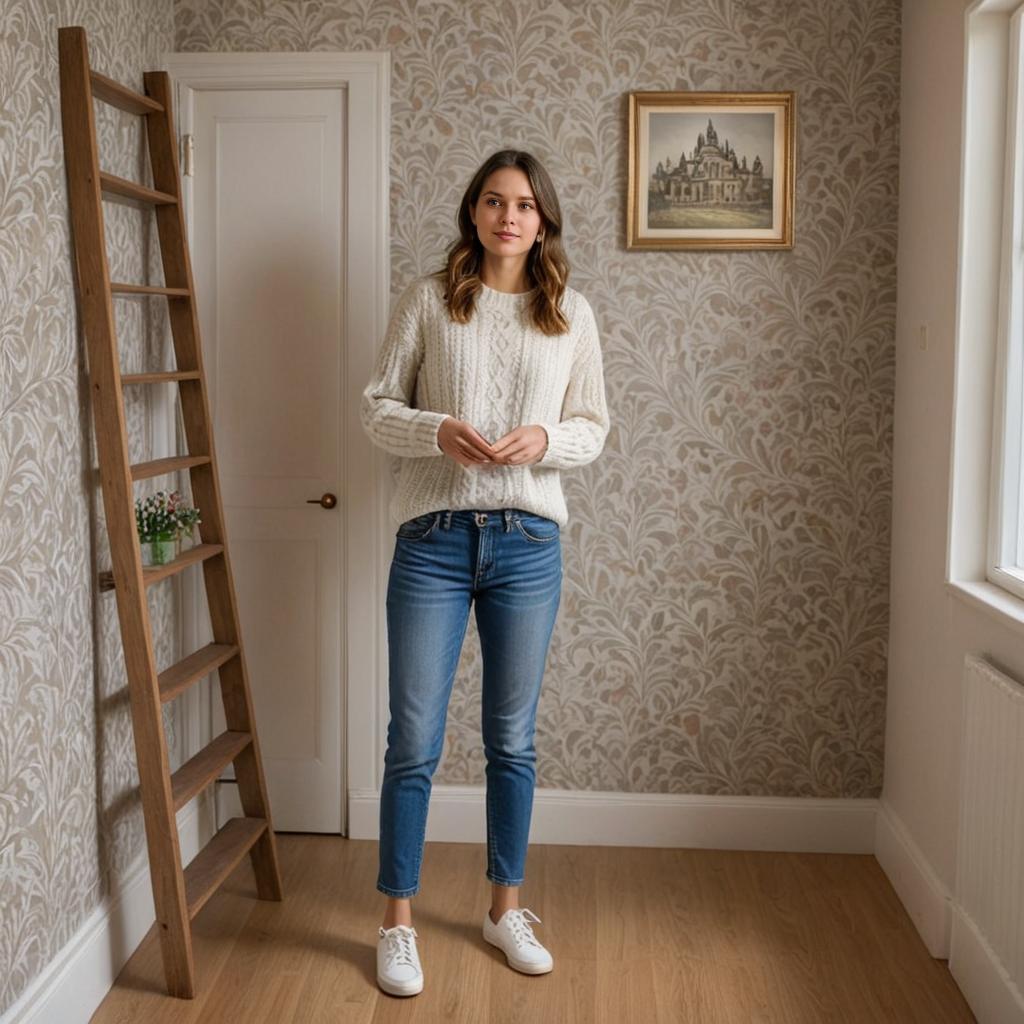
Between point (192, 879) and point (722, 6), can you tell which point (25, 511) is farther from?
point (722, 6)

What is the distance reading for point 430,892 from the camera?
301 centimetres

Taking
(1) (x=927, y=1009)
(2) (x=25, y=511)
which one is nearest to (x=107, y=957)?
(2) (x=25, y=511)

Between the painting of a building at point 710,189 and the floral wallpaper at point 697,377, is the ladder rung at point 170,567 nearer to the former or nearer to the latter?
the floral wallpaper at point 697,377

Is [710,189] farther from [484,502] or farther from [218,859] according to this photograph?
[218,859]

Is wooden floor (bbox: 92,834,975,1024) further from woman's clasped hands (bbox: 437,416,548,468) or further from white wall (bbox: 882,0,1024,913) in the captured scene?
woman's clasped hands (bbox: 437,416,548,468)

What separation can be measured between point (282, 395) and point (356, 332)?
0.89 ft

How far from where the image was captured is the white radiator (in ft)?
7.13

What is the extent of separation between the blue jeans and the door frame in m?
0.60

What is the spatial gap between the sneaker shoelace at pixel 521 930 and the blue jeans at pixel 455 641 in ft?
0.60

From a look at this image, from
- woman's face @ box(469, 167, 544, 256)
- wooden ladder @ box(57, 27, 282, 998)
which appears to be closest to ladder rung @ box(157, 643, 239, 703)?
wooden ladder @ box(57, 27, 282, 998)

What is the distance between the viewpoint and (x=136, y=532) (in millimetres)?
2426

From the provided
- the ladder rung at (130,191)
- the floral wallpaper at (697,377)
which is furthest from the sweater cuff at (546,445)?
the ladder rung at (130,191)

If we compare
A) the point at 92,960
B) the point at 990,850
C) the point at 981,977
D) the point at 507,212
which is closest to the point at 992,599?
the point at 990,850

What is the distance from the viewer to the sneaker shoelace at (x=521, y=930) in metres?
2.64
